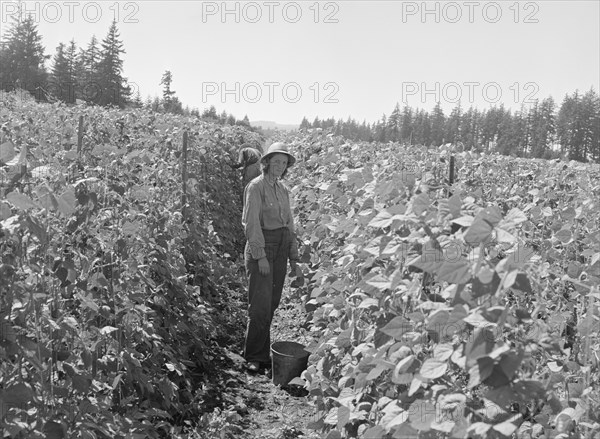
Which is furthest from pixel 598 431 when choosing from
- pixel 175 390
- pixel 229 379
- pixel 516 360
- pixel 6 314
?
pixel 229 379

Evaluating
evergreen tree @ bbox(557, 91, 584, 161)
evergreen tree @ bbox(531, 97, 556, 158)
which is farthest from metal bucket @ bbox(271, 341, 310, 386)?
evergreen tree @ bbox(557, 91, 584, 161)

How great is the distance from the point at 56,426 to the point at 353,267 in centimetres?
168

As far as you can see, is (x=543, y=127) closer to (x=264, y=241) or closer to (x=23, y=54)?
(x=23, y=54)

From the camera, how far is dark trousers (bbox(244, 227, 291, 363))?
15.5 ft

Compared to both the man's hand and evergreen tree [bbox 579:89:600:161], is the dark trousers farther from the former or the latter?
evergreen tree [bbox 579:89:600:161]

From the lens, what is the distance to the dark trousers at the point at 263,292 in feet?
15.5

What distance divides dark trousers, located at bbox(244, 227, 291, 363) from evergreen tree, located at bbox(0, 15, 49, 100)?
1648 inches

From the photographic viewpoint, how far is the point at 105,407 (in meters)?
2.49

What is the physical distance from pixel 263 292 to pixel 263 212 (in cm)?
71

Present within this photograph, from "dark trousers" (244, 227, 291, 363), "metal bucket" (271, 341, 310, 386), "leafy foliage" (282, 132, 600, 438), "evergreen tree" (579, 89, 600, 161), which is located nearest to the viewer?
"leafy foliage" (282, 132, 600, 438)

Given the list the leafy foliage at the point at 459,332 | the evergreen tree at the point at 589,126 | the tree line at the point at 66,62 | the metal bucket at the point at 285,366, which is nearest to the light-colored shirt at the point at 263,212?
the metal bucket at the point at 285,366

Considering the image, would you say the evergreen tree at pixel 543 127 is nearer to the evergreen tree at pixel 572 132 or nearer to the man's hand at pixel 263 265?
the evergreen tree at pixel 572 132

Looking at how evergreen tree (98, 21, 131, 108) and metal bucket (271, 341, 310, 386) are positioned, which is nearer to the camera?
metal bucket (271, 341, 310, 386)

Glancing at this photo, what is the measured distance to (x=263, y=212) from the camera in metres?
4.77
